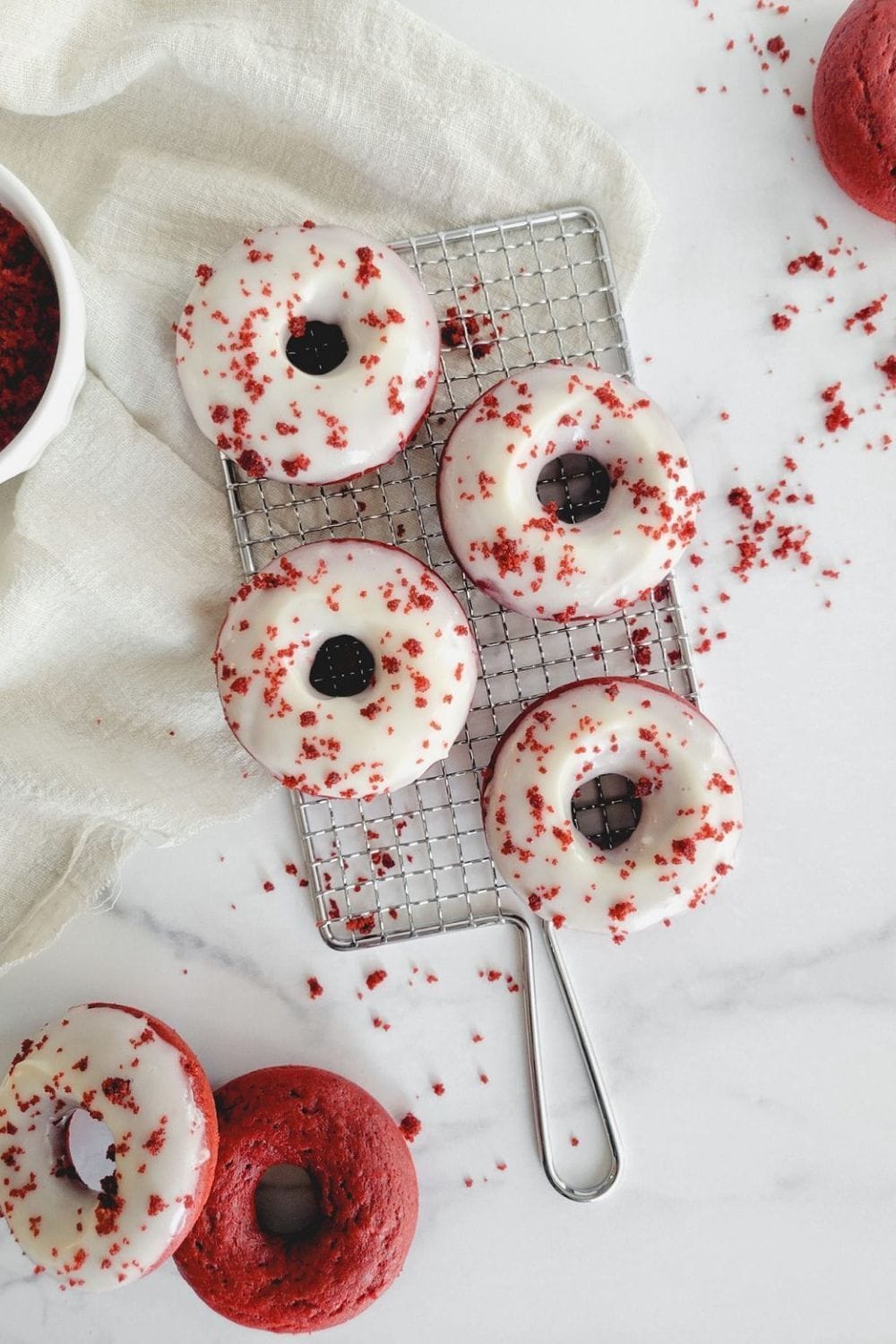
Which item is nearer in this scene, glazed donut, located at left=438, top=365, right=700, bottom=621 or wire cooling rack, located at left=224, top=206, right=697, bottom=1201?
glazed donut, located at left=438, top=365, right=700, bottom=621

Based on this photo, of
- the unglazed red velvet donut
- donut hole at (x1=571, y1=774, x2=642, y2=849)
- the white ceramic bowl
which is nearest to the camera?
the white ceramic bowl

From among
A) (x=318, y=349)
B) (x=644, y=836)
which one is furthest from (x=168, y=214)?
(x=644, y=836)

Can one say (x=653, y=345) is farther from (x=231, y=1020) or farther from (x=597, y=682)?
(x=231, y=1020)

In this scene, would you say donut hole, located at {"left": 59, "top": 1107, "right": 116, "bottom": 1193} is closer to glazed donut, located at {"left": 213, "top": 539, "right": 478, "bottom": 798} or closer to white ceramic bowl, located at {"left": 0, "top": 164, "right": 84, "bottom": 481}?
glazed donut, located at {"left": 213, "top": 539, "right": 478, "bottom": 798}

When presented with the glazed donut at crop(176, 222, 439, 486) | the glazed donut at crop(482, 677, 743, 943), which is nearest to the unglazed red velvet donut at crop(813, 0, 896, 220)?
the glazed donut at crop(176, 222, 439, 486)

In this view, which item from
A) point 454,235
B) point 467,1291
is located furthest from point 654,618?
point 467,1291

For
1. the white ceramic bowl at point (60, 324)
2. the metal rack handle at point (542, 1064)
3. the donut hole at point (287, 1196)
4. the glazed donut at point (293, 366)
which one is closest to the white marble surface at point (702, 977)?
the metal rack handle at point (542, 1064)
